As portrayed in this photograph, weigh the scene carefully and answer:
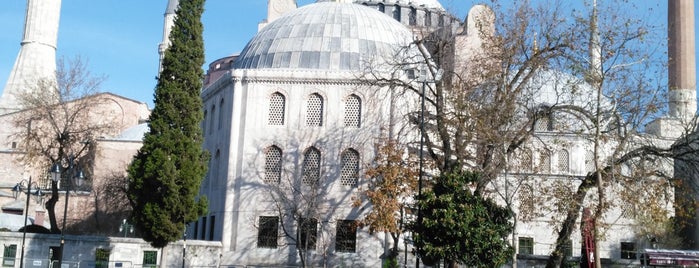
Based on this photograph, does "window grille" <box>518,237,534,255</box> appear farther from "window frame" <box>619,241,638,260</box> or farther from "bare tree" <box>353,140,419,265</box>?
"bare tree" <box>353,140,419,265</box>

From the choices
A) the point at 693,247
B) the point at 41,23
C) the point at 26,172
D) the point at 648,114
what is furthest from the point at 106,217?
the point at 648,114

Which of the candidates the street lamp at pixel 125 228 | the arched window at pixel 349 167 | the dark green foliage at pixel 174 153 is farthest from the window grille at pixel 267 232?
the street lamp at pixel 125 228

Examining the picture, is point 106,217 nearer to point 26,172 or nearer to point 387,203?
point 26,172

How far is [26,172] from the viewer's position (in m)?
46.4

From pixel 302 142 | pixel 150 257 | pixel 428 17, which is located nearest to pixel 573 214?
pixel 302 142

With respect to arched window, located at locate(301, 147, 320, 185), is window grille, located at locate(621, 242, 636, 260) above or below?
below

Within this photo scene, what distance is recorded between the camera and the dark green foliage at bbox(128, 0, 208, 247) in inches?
925

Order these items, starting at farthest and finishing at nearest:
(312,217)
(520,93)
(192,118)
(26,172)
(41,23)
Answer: (41,23) < (26,172) < (312,217) < (192,118) < (520,93)

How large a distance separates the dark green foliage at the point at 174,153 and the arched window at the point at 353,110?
599 centimetres

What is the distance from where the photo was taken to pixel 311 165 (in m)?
28.7

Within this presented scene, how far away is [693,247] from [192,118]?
22665 millimetres

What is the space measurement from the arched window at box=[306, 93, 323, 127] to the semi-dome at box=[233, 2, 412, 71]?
1.42 metres

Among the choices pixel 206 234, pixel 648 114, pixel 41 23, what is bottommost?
pixel 206 234

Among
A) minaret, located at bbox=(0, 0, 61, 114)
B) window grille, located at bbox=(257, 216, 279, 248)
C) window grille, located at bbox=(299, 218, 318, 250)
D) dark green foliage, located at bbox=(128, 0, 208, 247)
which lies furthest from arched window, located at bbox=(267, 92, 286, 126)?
minaret, located at bbox=(0, 0, 61, 114)
